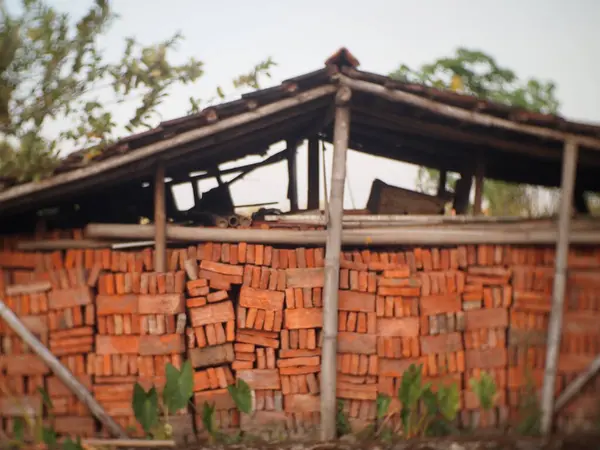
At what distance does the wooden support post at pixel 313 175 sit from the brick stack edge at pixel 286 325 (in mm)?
1699

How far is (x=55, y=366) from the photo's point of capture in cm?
507

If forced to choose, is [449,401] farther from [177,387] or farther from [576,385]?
[177,387]

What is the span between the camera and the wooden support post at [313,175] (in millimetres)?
6789

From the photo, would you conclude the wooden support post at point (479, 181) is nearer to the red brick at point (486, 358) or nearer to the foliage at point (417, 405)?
the red brick at point (486, 358)

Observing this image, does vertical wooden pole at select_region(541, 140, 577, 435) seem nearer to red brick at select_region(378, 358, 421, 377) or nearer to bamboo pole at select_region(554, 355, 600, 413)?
bamboo pole at select_region(554, 355, 600, 413)

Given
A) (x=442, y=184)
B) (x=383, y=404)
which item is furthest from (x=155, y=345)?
(x=442, y=184)

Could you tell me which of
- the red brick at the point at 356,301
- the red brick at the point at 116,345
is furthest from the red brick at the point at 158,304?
the red brick at the point at 356,301

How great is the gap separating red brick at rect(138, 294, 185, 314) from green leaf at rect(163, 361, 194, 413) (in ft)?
1.78

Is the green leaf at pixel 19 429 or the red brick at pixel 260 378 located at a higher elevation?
the red brick at pixel 260 378

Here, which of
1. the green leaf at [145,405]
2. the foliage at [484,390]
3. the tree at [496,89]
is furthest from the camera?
the tree at [496,89]

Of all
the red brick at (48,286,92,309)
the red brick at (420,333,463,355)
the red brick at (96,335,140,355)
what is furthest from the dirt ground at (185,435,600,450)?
the red brick at (48,286,92,309)

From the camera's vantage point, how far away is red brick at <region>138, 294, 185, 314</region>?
5168 mm

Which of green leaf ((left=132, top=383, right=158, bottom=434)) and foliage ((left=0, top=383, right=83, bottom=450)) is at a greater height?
green leaf ((left=132, top=383, right=158, bottom=434))

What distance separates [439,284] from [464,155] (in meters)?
1.99
